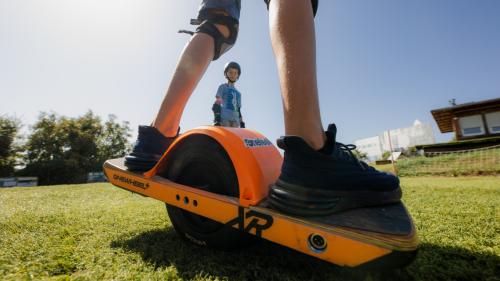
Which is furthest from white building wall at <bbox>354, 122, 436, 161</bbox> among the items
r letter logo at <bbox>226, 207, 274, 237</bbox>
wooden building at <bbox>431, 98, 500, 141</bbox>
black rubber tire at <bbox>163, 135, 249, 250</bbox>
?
r letter logo at <bbox>226, 207, 274, 237</bbox>

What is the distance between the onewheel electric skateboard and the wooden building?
20.3 metres

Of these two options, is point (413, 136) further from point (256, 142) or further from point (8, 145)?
point (8, 145)

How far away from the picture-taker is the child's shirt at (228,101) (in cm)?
300

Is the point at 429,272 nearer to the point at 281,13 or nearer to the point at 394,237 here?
the point at 394,237

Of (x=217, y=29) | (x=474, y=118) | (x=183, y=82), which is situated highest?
(x=217, y=29)

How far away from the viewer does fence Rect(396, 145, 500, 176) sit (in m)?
8.42

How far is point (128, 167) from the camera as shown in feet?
4.08

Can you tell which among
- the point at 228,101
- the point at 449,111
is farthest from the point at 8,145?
the point at 449,111

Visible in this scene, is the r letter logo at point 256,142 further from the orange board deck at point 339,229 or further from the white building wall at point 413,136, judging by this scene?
the white building wall at point 413,136

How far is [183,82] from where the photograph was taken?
4.24ft

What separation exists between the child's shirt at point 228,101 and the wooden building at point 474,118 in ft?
62.1

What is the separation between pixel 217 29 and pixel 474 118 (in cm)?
2157

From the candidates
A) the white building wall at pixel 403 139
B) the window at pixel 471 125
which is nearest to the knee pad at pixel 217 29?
the window at pixel 471 125

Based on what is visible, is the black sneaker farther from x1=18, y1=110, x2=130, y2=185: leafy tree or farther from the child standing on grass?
x1=18, y1=110, x2=130, y2=185: leafy tree
